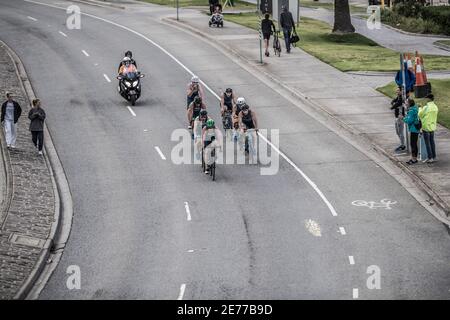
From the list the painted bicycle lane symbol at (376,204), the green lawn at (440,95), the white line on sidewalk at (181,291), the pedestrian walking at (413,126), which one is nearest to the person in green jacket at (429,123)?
the pedestrian walking at (413,126)

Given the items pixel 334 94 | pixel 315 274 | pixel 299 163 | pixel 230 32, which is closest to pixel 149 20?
pixel 230 32

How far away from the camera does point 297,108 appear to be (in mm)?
40125

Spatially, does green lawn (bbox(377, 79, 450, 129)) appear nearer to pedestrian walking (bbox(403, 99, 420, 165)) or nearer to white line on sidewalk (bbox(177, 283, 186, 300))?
pedestrian walking (bbox(403, 99, 420, 165))

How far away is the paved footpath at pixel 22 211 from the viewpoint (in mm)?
23953

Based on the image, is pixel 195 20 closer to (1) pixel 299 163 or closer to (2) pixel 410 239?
(1) pixel 299 163

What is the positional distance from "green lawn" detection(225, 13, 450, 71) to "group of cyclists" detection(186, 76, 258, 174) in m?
13.2

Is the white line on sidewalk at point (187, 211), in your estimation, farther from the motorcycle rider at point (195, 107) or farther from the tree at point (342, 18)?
the tree at point (342, 18)

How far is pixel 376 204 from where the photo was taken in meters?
28.4

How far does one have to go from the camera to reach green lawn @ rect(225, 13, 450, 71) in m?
47.5

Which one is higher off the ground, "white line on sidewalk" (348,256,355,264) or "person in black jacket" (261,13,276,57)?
"person in black jacket" (261,13,276,57)

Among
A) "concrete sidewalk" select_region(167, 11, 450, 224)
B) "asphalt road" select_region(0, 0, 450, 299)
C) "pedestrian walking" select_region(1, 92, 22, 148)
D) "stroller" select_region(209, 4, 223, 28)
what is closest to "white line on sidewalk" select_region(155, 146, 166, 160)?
"asphalt road" select_region(0, 0, 450, 299)

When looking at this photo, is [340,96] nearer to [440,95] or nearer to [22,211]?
[440,95]

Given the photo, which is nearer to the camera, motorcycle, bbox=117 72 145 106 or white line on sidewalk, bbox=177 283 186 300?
white line on sidewalk, bbox=177 283 186 300

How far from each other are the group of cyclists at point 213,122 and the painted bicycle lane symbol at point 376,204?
15.2ft
